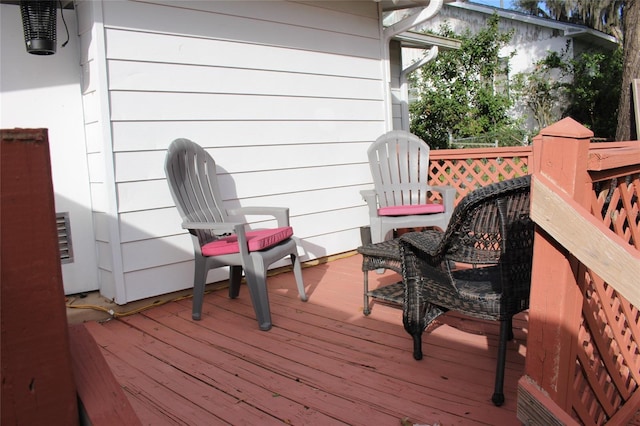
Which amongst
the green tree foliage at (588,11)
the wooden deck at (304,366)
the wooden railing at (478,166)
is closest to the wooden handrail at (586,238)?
the wooden deck at (304,366)

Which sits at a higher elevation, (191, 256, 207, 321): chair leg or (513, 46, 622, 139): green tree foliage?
(513, 46, 622, 139): green tree foliage

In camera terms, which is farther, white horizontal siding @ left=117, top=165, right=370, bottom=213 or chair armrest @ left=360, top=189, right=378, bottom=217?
chair armrest @ left=360, top=189, right=378, bottom=217

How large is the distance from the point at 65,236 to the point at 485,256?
106 inches

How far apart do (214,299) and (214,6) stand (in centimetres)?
212

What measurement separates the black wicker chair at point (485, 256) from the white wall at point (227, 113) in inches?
74.0

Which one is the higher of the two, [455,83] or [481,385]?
[455,83]

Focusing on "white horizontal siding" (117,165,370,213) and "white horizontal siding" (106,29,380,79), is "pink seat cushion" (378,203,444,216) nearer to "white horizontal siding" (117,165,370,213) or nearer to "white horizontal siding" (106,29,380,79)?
"white horizontal siding" (117,165,370,213)

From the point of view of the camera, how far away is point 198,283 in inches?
123

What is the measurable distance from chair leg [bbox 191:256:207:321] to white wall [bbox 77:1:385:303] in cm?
44

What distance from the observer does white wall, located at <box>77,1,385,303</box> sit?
3.27 meters

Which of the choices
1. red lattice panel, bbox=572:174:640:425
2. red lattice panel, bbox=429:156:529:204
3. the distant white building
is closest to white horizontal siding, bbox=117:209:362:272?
red lattice panel, bbox=429:156:529:204

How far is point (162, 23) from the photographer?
3.46m

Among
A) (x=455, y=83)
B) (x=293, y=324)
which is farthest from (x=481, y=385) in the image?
(x=455, y=83)

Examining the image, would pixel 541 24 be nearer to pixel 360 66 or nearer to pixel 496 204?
pixel 360 66
